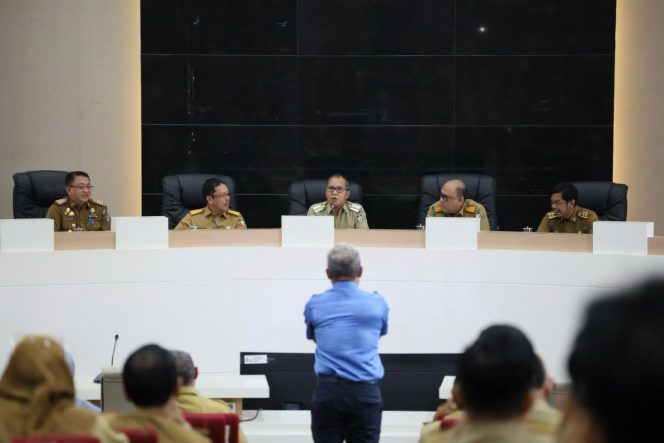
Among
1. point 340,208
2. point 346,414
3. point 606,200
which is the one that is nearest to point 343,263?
point 346,414

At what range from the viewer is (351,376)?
3518 mm

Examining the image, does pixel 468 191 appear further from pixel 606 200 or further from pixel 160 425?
pixel 160 425

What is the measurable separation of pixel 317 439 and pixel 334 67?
16.7ft

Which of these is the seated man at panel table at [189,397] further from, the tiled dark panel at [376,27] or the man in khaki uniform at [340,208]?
the tiled dark panel at [376,27]

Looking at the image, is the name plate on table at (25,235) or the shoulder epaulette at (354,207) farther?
the shoulder epaulette at (354,207)

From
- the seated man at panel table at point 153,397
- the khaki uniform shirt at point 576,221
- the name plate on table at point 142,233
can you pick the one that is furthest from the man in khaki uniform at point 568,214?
the seated man at panel table at point 153,397

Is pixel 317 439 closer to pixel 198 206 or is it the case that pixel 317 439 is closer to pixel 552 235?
pixel 552 235

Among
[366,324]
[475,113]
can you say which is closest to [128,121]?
[475,113]

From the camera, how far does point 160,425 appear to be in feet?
7.00

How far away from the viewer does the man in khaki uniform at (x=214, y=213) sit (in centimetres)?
607

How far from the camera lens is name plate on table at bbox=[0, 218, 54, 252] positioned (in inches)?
196

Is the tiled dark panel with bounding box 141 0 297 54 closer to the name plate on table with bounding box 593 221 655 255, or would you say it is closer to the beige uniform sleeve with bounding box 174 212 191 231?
the beige uniform sleeve with bounding box 174 212 191 231

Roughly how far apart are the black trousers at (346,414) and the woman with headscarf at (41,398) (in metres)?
1.53

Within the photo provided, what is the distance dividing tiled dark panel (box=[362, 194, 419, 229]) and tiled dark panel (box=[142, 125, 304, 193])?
0.71m
